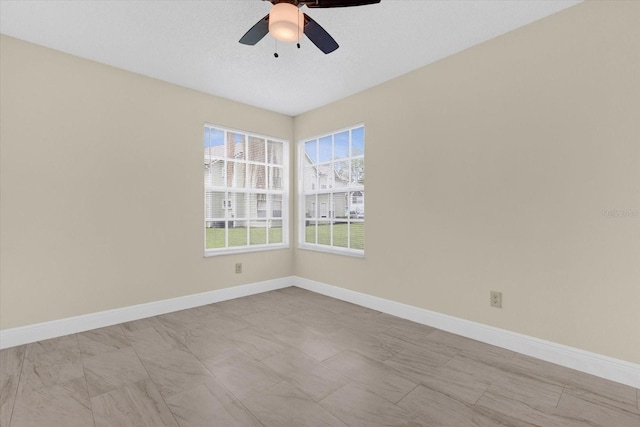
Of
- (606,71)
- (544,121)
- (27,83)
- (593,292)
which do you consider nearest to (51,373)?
(27,83)

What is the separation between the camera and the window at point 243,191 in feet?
12.8

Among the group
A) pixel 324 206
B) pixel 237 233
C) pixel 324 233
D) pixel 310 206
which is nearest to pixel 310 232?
pixel 324 233

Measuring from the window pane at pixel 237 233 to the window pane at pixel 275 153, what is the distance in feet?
3.46

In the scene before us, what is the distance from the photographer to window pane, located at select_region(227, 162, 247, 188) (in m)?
4.07

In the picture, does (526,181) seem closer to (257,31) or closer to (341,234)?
(341,234)

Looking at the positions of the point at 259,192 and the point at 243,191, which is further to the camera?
the point at 259,192

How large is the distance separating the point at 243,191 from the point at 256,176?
0.31 m

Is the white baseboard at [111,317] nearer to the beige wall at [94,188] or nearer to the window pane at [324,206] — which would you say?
the beige wall at [94,188]

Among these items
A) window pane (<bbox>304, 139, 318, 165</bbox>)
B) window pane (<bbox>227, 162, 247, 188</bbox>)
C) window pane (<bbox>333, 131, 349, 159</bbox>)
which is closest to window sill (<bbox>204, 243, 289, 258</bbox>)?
window pane (<bbox>227, 162, 247, 188</bbox>)

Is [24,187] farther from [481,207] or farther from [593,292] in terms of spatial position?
[593,292]

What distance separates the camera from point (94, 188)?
116 inches

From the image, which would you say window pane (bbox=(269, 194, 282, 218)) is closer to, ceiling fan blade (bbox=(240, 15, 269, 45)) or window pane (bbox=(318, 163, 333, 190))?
window pane (bbox=(318, 163, 333, 190))

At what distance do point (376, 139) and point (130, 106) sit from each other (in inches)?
107

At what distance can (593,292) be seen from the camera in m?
2.13
